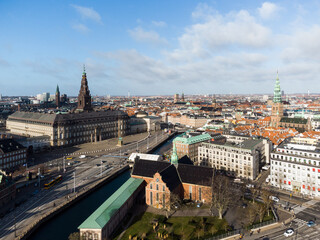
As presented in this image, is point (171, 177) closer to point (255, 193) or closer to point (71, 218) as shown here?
point (255, 193)

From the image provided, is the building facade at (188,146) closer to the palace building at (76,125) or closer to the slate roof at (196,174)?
the slate roof at (196,174)

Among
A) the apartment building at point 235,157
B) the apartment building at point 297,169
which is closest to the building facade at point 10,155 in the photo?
the apartment building at point 235,157

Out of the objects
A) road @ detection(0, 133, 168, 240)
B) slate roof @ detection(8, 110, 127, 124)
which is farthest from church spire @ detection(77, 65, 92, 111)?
road @ detection(0, 133, 168, 240)

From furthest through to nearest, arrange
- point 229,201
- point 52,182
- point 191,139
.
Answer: point 191,139
point 52,182
point 229,201

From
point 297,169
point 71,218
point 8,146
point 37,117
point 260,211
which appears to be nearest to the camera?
point 260,211

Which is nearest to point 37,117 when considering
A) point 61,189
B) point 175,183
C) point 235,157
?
point 61,189

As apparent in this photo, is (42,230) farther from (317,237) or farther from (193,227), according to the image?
(317,237)

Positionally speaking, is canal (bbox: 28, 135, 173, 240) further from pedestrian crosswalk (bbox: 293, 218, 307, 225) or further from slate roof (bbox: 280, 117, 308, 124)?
slate roof (bbox: 280, 117, 308, 124)
